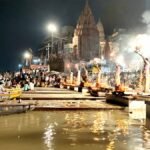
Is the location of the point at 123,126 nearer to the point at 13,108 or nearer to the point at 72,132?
the point at 72,132

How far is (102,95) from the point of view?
39.8 m

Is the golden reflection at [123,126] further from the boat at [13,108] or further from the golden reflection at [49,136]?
the boat at [13,108]

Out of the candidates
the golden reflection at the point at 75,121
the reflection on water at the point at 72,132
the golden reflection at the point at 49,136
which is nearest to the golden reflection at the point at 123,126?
the reflection on water at the point at 72,132

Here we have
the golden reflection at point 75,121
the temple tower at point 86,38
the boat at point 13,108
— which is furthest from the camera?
the temple tower at point 86,38

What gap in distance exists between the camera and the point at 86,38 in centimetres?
13562

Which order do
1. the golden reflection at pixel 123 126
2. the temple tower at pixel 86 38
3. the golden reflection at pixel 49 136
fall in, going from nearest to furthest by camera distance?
the golden reflection at pixel 49 136 < the golden reflection at pixel 123 126 < the temple tower at pixel 86 38

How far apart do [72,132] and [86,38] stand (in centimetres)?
11971

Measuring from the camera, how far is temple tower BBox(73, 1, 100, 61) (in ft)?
436

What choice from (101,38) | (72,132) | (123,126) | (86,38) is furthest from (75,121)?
(101,38)

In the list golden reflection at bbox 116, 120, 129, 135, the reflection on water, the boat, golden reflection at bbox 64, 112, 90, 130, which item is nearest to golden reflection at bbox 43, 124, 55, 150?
the reflection on water

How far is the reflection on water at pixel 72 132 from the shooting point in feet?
45.2

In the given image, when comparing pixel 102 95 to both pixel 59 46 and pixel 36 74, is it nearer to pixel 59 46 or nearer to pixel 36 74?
pixel 36 74

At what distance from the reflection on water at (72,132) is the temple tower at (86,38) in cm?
10923

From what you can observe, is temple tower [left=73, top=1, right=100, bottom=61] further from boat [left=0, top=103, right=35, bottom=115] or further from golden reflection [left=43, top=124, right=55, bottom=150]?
golden reflection [left=43, top=124, right=55, bottom=150]
